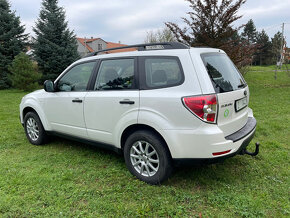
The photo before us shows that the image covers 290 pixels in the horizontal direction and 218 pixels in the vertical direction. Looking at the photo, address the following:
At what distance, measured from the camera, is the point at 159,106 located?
9.20 feet

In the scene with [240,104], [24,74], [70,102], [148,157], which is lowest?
[148,157]

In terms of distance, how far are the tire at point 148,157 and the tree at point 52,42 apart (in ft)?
51.8

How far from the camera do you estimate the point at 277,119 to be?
6.05 m

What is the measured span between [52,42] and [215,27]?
12.4 metres

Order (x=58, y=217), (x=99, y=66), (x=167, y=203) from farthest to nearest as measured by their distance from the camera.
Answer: (x=99, y=66)
(x=167, y=203)
(x=58, y=217)

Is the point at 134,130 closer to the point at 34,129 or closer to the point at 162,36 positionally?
the point at 34,129

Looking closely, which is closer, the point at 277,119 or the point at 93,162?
the point at 93,162

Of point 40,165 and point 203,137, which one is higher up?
point 203,137

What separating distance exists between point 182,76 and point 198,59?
0.28 m

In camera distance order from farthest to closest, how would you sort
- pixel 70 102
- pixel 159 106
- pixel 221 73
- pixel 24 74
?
pixel 24 74
pixel 70 102
pixel 221 73
pixel 159 106

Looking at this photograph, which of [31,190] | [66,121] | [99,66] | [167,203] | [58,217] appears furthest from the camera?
[66,121]

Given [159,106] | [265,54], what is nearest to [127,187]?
[159,106]

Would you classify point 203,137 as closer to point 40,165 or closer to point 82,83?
point 82,83

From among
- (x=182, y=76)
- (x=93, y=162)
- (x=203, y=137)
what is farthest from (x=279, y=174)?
(x=93, y=162)
